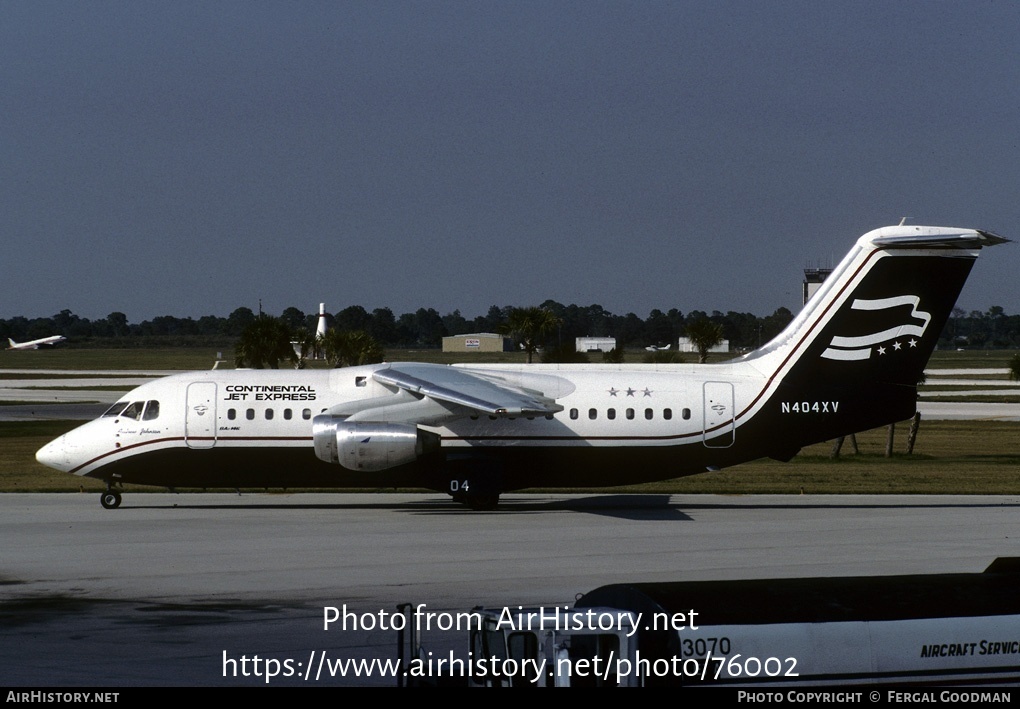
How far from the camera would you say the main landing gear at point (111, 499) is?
1209 inches

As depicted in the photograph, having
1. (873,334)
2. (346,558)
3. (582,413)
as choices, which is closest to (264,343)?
(582,413)

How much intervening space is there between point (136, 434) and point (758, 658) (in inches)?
951

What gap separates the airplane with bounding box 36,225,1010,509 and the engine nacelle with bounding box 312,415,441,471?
0.29 meters

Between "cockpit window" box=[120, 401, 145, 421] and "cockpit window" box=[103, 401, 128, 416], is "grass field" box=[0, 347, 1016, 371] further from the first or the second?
"cockpit window" box=[120, 401, 145, 421]

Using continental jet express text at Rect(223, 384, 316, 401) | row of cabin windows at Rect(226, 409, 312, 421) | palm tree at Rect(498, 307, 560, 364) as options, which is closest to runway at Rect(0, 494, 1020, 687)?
row of cabin windows at Rect(226, 409, 312, 421)

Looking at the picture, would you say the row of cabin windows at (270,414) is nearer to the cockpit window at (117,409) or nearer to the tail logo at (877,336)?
the cockpit window at (117,409)

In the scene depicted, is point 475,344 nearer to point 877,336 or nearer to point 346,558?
point 877,336

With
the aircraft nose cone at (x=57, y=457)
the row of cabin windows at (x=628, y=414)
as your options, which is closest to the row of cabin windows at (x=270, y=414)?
the row of cabin windows at (x=628, y=414)

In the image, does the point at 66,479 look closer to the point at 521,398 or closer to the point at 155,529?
the point at 155,529

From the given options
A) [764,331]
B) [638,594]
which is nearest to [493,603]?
[638,594]

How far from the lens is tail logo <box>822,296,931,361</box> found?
29547mm

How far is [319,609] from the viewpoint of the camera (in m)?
17.7

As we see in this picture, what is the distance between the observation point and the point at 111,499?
101ft

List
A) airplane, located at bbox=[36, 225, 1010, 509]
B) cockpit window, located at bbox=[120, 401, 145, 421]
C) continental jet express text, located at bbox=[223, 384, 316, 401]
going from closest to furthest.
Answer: airplane, located at bbox=[36, 225, 1010, 509]
continental jet express text, located at bbox=[223, 384, 316, 401]
cockpit window, located at bbox=[120, 401, 145, 421]
